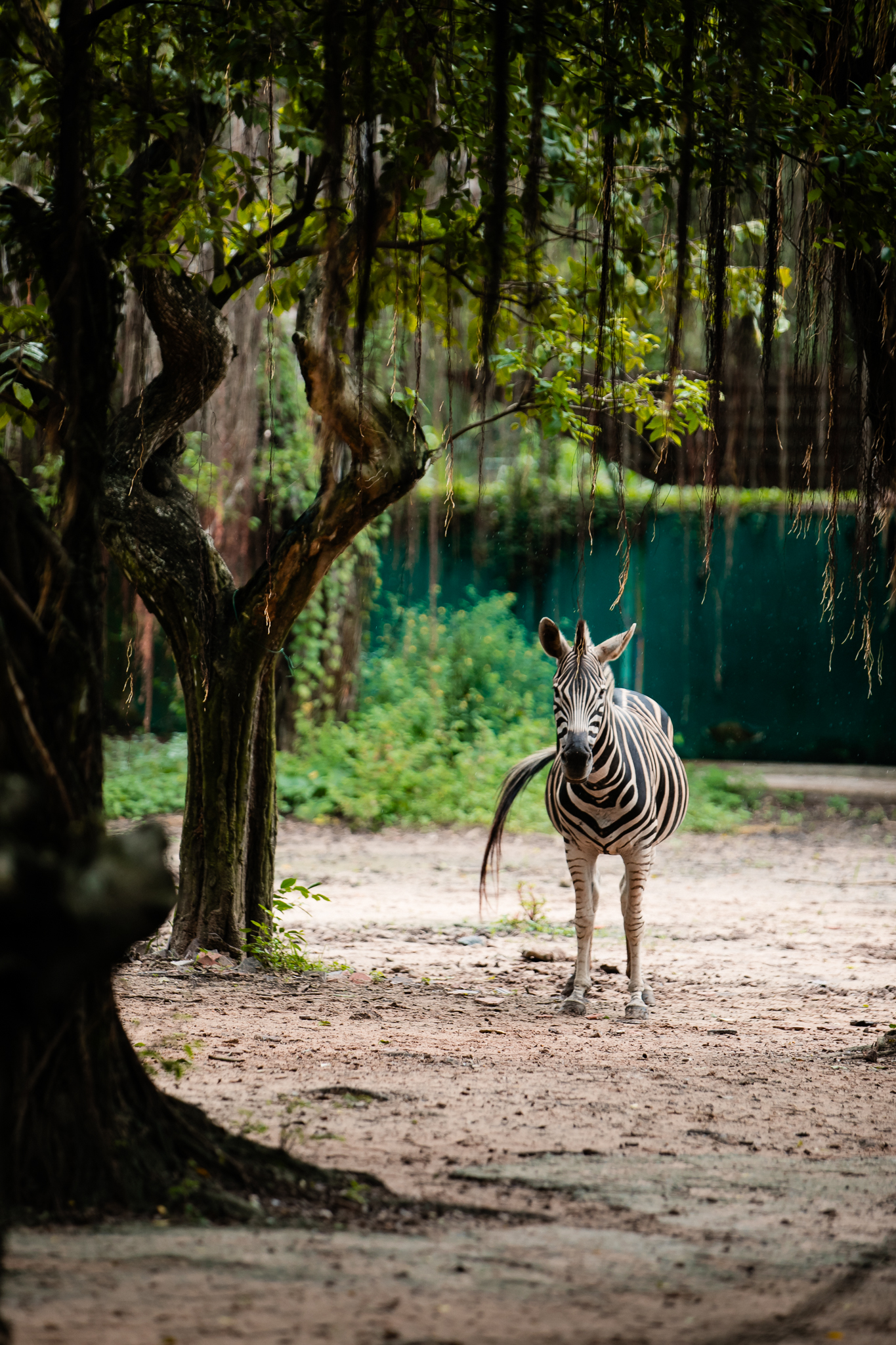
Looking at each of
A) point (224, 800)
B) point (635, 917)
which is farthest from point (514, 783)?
point (224, 800)

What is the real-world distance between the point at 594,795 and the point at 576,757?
0.43 metres

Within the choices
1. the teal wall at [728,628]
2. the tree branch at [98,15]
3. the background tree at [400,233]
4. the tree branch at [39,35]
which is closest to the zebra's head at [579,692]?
the background tree at [400,233]

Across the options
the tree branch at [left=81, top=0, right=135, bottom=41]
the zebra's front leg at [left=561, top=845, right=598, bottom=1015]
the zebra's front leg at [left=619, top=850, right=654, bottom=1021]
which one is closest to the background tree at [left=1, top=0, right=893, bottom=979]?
the tree branch at [left=81, top=0, right=135, bottom=41]

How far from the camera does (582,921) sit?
595 centimetres

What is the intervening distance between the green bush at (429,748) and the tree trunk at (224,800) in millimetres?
5557

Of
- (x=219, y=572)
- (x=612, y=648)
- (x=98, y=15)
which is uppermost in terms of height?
(x=98, y=15)

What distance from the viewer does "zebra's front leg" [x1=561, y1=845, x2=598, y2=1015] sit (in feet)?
19.2

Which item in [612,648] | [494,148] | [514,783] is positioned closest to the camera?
[494,148]

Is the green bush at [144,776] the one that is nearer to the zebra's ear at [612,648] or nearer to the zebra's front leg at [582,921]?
the zebra's front leg at [582,921]

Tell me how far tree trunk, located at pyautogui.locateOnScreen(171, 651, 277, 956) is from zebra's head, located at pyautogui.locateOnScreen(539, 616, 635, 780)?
1.50m

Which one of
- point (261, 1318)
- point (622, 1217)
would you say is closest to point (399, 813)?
point (622, 1217)

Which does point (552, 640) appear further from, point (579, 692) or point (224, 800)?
point (224, 800)

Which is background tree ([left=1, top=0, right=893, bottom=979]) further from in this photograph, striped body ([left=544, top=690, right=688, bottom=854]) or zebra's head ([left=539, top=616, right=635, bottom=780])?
striped body ([left=544, top=690, right=688, bottom=854])

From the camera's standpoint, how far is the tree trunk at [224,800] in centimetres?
597
